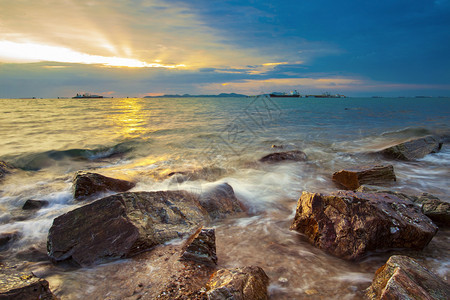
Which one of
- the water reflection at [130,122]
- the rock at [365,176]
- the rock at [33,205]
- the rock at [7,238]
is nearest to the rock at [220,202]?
the rock at [7,238]

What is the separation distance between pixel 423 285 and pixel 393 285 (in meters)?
0.40

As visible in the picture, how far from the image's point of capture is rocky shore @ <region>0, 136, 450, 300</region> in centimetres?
216

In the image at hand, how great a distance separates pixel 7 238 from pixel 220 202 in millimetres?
3638

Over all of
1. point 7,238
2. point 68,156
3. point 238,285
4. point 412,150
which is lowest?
point 68,156

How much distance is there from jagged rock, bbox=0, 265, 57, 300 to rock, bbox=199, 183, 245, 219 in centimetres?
279

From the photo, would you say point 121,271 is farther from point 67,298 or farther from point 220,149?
point 220,149

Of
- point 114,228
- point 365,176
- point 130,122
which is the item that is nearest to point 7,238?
point 114,228

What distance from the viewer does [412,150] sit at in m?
9.77

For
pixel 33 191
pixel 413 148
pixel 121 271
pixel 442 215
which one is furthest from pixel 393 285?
pixel 413 148

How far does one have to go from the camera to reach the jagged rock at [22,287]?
6.36 ft

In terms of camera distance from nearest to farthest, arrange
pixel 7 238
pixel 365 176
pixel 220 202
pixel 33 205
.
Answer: pixel 7 238 < pixel 220 202 < pixel 33 205 < pixel 365 176

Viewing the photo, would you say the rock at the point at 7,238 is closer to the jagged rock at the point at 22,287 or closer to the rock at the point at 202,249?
the jagged rock at the point at 22,287

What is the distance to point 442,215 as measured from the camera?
4082mm

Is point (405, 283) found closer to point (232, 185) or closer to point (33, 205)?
point (232, 185)
